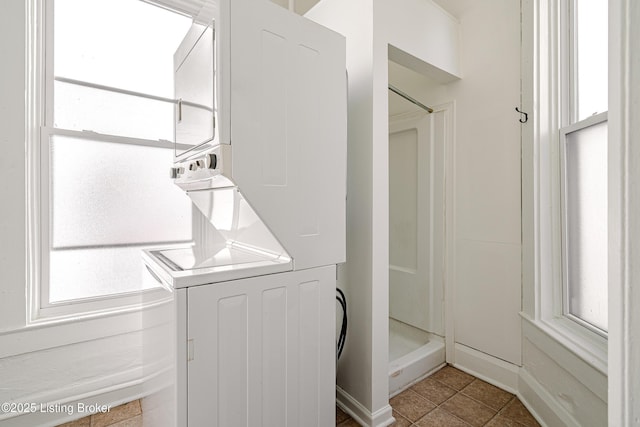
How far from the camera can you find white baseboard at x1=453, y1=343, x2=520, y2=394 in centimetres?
209

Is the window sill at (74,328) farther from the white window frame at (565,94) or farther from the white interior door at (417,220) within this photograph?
the white window frame at (565,94)

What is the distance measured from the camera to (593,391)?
4.53 feet

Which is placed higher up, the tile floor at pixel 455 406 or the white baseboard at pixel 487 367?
the white baseboard at pixel 487 367

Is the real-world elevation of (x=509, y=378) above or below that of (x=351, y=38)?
below

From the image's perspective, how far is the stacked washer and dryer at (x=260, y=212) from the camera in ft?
3.79

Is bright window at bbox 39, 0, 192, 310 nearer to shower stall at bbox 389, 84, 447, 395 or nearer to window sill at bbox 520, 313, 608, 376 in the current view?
shower stall at bbox 389, 84, 447, 395

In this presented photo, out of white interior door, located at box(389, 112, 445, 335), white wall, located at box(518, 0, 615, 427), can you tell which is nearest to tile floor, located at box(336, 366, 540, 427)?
white wall, located at box(518, 0, 615, 427)

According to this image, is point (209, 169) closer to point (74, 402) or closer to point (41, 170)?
point (41, 170)
